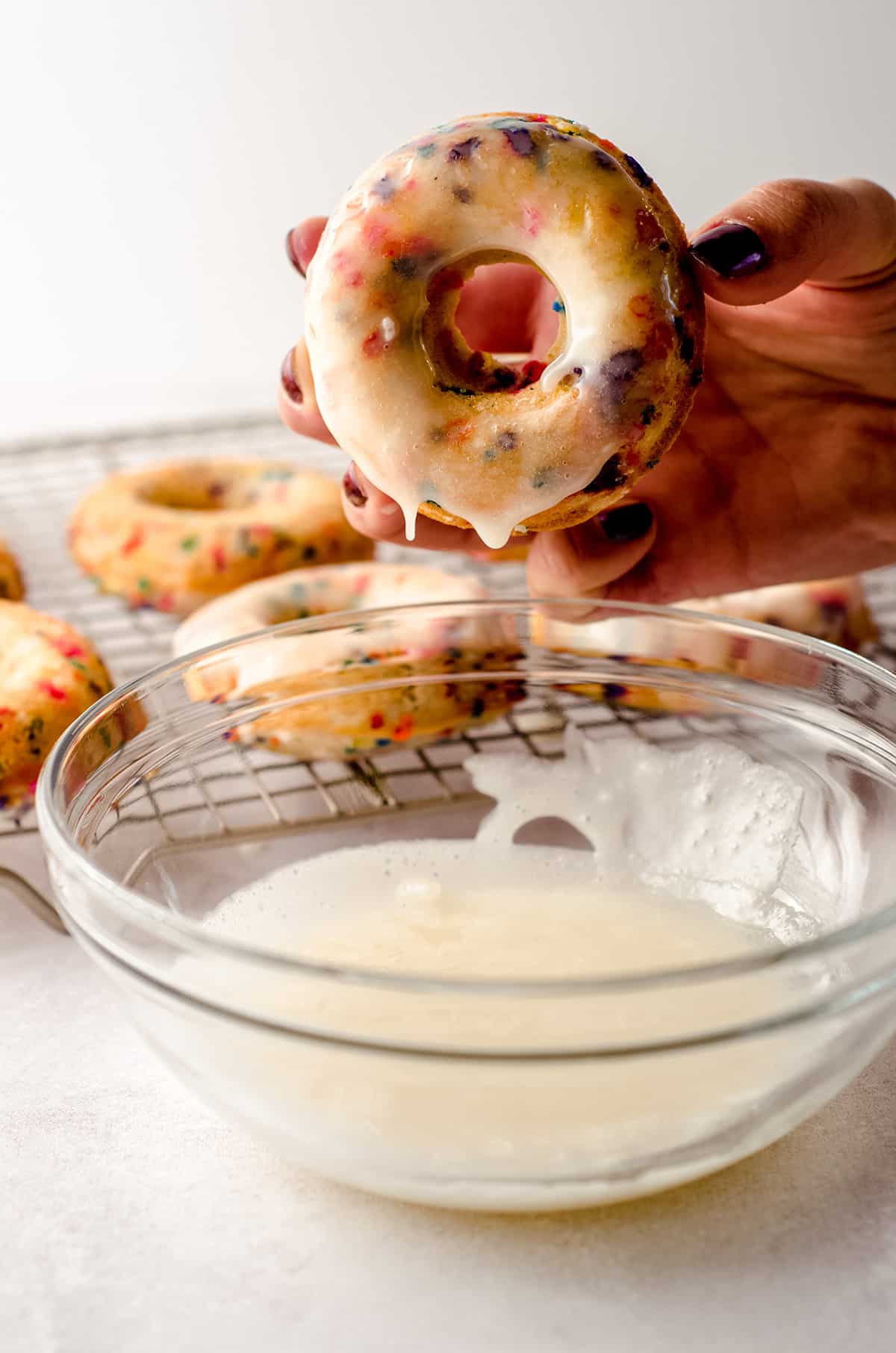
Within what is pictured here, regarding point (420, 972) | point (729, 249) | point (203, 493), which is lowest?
point (203, 493)

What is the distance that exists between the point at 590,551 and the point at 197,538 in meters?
0.62

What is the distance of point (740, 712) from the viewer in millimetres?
932

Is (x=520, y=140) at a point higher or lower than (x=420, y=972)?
higher

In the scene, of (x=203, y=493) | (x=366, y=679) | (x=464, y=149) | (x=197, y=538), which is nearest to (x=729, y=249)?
(x=464, y=149)

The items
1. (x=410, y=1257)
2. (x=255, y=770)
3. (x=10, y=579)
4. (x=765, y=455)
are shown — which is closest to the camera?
(x=410, y=1257)

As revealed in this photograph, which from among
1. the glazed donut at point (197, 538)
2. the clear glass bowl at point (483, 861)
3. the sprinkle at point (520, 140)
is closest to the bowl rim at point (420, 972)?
the clear glass bowl at point (483, 861)

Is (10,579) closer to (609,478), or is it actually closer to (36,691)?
(36,691)

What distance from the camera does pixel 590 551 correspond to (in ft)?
3.41

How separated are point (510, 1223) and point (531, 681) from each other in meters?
0.42

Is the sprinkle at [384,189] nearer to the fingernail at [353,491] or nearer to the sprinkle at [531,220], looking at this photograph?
the sprinkle at [531,220]

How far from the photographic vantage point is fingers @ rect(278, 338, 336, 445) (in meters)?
0.92

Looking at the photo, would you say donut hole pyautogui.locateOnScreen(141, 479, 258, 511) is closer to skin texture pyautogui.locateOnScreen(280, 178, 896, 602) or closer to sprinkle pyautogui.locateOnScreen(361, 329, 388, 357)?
skin texture pyautogui.locateOnScreen(280, 178, 896, 602)

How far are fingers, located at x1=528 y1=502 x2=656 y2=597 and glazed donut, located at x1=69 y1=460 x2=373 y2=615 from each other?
53 centimetres

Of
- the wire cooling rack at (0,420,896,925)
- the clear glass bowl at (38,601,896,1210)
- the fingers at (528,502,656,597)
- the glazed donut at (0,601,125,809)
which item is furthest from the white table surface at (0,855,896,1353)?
the fingers at (528,502,656,597)
